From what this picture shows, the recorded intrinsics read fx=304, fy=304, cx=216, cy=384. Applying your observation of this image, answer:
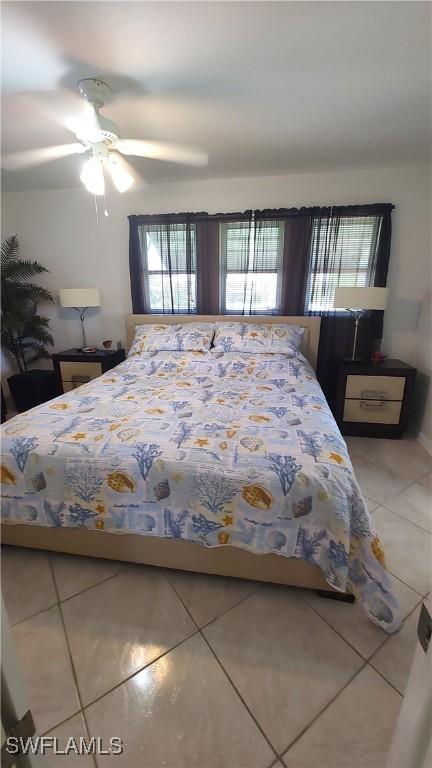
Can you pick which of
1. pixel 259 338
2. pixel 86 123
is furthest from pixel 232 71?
pixel 259 338

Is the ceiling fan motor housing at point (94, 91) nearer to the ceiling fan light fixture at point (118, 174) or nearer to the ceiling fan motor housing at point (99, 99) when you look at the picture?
the ceiling fan motor housing at point (99, 99)

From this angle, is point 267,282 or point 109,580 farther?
point 267,282

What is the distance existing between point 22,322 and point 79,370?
32.9 inches

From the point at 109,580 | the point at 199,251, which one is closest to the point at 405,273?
the point at 199,251

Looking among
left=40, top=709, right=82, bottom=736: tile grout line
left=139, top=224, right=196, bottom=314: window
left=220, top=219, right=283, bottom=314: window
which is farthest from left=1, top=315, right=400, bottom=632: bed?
left=139, top=224, right=196, bottom=314: window

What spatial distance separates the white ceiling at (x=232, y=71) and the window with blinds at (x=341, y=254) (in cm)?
58

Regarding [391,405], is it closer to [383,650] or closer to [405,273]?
[405,273]

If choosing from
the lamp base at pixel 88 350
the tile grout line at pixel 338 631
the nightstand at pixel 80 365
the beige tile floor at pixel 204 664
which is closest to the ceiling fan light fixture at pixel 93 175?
the nightstand at pixel 80 365

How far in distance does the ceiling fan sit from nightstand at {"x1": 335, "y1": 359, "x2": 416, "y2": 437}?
2.24 metres

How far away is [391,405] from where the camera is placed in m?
2.70

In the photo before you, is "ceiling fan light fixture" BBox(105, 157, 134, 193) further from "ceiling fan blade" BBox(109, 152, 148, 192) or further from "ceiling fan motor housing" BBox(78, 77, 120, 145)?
"ceiling fan blade" BBox(109, 152, 148, 192)

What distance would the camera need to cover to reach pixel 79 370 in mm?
3246

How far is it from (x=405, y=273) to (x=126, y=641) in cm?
341

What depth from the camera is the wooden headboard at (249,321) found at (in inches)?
119
